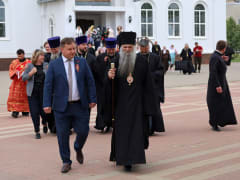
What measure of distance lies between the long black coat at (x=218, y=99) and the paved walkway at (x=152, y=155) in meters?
0.23

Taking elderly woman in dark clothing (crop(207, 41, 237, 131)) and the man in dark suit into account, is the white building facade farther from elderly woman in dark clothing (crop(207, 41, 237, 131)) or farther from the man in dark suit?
the man in dark suit

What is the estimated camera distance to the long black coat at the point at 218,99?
32.6 feet

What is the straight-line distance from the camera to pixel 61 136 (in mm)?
6801

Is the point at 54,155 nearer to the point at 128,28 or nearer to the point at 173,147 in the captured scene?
the point at 173,147

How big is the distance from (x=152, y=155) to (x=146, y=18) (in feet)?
96.8

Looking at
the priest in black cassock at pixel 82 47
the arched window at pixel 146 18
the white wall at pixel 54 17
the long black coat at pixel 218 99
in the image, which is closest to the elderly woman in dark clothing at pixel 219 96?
the long black coat at pixel 218 99

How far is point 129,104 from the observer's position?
665cm

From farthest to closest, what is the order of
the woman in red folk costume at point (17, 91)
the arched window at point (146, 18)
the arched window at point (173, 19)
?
the arched window at point (173, 19) < the arched window at point (146, 18) < the woman in red folk costume at point (17, 91)

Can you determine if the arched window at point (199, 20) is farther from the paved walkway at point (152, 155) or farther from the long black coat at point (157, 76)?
the long black coat at point (157, 76)

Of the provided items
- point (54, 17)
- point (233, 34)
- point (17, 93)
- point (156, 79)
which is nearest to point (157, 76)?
point (156, 79)

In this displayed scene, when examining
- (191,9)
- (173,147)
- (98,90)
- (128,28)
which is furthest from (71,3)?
(173,147)

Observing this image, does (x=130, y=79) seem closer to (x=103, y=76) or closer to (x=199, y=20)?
(x=103, y=76)

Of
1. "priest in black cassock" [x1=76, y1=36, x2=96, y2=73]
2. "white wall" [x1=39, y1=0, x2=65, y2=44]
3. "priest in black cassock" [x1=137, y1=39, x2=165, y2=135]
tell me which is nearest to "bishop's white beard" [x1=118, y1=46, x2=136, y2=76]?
"priest in black cassock" [x1=137, y1=39, x2=165, y2=135]

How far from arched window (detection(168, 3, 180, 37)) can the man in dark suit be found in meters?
31.2
